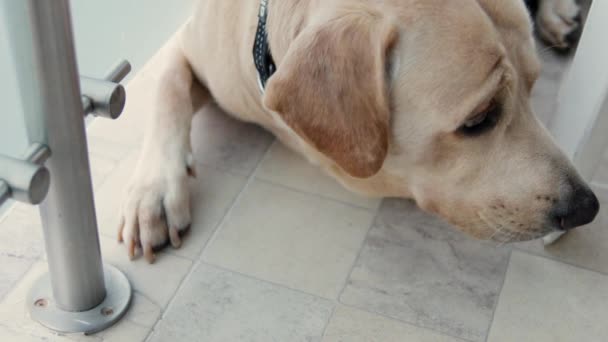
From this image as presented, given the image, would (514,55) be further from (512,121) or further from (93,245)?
(93,245)

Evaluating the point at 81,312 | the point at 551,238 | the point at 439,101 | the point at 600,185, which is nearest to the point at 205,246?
the point at 81,312

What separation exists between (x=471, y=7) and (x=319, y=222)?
0.72m

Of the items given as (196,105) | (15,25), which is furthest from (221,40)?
(15,25)

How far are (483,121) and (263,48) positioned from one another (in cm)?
49

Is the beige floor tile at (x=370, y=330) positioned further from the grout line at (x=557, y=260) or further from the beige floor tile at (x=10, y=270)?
the beige floor tile at (x=10, y=270)

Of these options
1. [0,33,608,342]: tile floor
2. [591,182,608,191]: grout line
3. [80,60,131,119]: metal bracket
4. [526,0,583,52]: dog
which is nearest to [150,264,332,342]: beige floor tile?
[0,33,608,342]: tile floor

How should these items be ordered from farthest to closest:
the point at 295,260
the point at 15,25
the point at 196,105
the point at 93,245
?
1. the point at 196,105
2. the point at 295,260
3. the point at 93,245
4. the point at 15,25

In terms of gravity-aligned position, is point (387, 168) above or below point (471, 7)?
below

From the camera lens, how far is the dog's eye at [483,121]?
1.51m

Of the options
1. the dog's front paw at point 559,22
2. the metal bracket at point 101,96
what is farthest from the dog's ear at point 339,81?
the dog's front paw at point 559,22

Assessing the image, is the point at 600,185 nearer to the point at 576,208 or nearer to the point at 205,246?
the point at 576,208

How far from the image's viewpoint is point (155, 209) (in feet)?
6.08

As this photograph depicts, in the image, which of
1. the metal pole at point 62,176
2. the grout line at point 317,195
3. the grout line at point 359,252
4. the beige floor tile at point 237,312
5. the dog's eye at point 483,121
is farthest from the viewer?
the grout line at point 317,195

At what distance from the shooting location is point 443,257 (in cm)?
191
